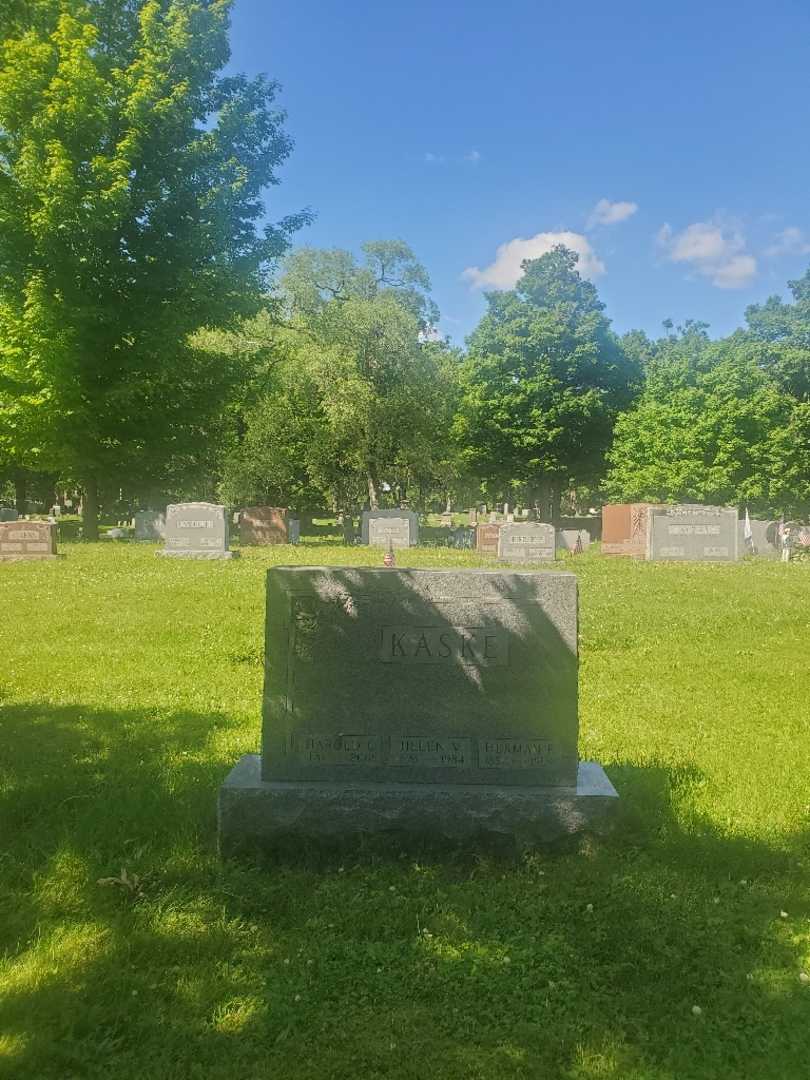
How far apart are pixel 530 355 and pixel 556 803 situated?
143ft

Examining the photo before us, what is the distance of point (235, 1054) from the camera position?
8.57ft

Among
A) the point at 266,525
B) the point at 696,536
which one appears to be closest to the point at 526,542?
the point at 696,536

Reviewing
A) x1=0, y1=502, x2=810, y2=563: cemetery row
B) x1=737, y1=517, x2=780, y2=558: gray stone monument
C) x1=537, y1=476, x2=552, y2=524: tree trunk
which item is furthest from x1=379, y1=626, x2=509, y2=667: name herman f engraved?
x1=537, y1=476, x2=552, y2=524: tree trunk

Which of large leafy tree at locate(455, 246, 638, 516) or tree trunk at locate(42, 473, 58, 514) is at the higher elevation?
large leafy tree at locate(455, 246, 638, 516)

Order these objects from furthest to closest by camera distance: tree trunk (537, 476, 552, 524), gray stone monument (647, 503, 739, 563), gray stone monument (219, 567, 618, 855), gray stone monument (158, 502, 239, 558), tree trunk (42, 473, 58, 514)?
tree trunk (42, 473, 58, 514)
tree trunk (537, 476, 552, 524)
gray stone monument (647, 503, 739, 563)
gray stone monument (158, 502, 239, 558)
gray stone monument (219, 567, 618, 855)

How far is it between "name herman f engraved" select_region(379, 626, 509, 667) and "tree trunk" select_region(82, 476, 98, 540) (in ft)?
96.2

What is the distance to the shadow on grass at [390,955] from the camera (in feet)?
8.67

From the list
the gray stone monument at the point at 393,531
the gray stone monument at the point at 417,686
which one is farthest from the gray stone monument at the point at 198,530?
the gray stone monument at the point at 417,686

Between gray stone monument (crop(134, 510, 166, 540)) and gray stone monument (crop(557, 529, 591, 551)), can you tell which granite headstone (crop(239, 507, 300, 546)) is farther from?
gray stone monument (crop(557, 529, 591, 551))

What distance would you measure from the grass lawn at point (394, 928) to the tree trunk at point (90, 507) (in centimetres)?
2623

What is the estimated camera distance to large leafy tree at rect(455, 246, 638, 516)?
4491 cm

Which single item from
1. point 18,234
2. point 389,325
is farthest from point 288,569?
point 389,325

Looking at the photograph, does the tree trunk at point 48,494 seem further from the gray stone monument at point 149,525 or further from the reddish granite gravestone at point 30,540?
the reddish granite gravestone at point 30,540

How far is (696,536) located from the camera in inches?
1003
